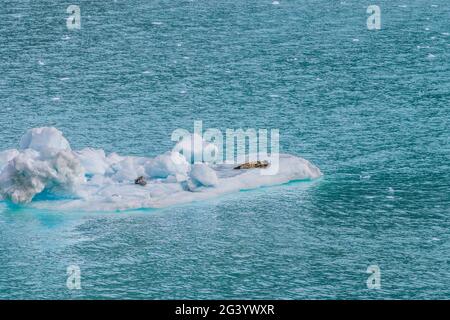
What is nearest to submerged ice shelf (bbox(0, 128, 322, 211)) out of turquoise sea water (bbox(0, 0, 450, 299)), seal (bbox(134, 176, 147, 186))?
seal (bbox(134, 176, 147, 186))

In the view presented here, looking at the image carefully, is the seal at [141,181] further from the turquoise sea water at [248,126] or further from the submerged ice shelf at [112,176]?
the turquoise sea water at [248,126]

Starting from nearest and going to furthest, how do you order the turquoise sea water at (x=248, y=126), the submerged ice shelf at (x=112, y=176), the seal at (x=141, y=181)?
the turquoise sea water at (x=248, y=126) < the submerged ice shelf at (x=112, y=176) < the seal at (x=141, y=181)

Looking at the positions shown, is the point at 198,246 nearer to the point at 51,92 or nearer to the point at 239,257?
the point at 239,257

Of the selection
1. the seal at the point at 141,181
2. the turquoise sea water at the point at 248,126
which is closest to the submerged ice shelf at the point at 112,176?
the seal at the point at 141,181

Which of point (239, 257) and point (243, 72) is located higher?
point (243, 72)

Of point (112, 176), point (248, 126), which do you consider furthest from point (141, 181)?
point (248, 126)

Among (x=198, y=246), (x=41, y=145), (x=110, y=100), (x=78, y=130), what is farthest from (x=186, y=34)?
(x=198, y=246)

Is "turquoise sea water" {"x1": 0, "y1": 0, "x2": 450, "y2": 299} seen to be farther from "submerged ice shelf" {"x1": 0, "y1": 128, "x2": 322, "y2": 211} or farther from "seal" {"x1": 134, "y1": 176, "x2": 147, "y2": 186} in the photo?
"seal" {"x1": 134, "y1": 176, "x2": 147, "y2": 186}
